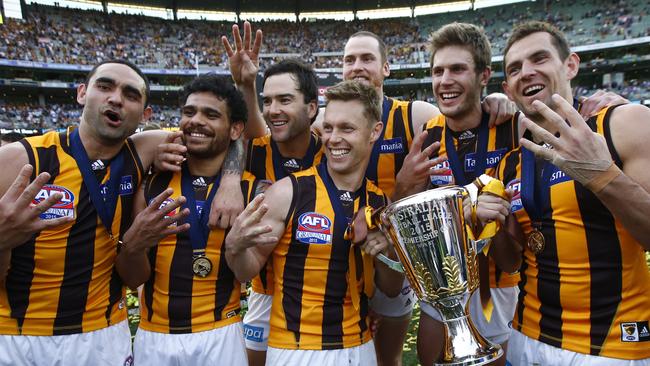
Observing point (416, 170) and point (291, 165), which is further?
point (291, 165)

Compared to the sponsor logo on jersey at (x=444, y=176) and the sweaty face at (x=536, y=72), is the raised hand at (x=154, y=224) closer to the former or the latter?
the sponsor logo on jersey at (x=444, y=176)

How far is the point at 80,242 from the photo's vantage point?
2707mm

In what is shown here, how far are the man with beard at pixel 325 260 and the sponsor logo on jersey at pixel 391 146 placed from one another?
820mm

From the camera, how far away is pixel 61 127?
109 feet

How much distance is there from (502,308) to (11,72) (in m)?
40.9

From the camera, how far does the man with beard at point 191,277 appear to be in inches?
105

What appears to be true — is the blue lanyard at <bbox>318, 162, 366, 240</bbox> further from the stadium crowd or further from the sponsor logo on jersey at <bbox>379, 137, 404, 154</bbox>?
the stadium crowd

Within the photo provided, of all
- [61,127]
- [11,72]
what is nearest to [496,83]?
[61,127]

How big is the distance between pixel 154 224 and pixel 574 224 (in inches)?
84.5

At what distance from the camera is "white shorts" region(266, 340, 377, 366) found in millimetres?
2465

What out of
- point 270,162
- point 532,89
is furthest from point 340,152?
point 532,89

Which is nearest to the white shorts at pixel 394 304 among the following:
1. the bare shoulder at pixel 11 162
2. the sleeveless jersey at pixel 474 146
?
the sleeveless jersey at pixel 474 146

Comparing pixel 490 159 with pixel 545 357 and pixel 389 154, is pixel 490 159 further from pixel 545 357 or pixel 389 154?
pixel 545 357

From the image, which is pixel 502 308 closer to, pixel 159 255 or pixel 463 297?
pixel 463 297
